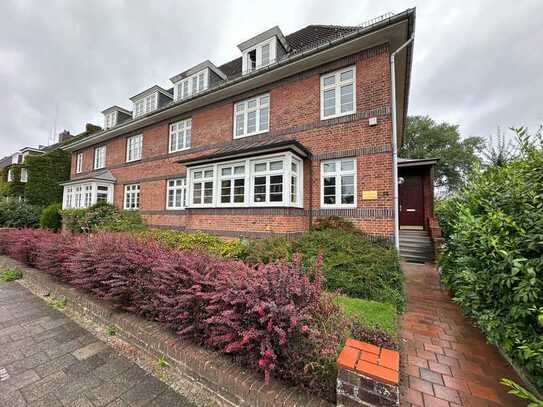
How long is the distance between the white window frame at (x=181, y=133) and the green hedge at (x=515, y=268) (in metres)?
12.0

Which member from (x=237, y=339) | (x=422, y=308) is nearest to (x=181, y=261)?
(x=237, y=339)

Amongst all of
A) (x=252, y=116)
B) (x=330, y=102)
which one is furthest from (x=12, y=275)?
(x=330, y=102)

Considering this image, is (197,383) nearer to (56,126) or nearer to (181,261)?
(181,261)

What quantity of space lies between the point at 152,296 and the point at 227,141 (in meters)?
8.37

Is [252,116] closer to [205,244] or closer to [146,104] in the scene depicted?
[205,244]

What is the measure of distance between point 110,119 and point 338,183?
773 inches

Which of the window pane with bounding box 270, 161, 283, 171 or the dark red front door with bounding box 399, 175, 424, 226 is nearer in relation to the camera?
the window pane with bounding box 270, 161, 283, 171

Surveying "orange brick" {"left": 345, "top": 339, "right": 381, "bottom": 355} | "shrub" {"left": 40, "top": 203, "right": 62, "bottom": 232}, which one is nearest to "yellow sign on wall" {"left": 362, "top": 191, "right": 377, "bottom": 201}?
"orange brick" {"left": 345, "top": 339, "right": 381, "bottom": 355}

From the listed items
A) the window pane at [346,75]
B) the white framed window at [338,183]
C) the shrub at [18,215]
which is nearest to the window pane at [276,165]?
the white framed window at [338,183]

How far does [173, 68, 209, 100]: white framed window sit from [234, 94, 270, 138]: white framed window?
3710mm

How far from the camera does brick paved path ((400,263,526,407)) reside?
211 centimetres

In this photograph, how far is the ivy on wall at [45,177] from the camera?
21250 millimetres

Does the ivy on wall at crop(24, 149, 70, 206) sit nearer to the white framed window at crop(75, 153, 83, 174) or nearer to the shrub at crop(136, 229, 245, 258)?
the white framed window at crop(75, 153, 83, 174)

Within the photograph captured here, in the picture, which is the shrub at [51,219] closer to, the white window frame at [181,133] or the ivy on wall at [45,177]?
the ivy on wall at [45,177]
